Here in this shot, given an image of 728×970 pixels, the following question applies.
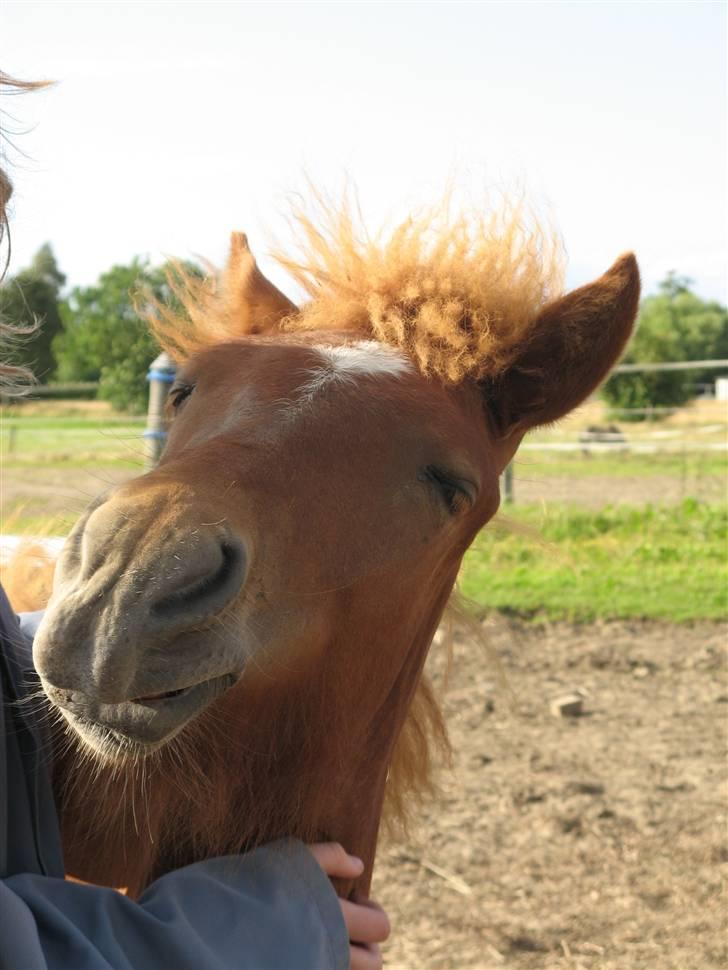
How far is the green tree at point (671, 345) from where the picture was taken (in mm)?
22438

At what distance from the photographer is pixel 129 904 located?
154 centimetres

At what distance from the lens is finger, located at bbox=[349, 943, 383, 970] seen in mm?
1838

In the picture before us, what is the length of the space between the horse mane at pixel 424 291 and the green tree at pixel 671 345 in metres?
3.60

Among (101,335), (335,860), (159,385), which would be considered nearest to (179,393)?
Result: (335,860)

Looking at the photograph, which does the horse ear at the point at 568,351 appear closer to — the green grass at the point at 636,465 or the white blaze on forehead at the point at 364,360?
the white blaze on forehead at the point at 364,360

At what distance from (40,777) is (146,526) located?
0.59m

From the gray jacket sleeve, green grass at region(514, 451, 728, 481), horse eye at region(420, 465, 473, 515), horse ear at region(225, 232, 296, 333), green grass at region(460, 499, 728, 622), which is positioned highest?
horse ear at region(225, 232, 296, 333)

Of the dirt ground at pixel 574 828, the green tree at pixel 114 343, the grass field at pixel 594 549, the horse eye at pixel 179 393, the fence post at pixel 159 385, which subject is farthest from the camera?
the grass field at pixel 594 549

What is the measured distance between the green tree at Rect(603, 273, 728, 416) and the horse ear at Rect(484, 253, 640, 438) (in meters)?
3.76

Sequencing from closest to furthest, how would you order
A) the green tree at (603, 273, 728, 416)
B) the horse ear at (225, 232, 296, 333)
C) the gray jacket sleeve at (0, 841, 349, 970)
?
the gray jacket sleeve at (0, 841, 349, 970) → the horse ear at (225, 232, 296, 333) → the green tree at (603, 273, 728, 416)

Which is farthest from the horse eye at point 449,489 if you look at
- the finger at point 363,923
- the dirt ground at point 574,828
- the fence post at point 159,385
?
the fence post at point 159,385

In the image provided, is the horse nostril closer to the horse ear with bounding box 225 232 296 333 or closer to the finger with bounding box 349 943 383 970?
the finger with bounding box 349 943 383 970

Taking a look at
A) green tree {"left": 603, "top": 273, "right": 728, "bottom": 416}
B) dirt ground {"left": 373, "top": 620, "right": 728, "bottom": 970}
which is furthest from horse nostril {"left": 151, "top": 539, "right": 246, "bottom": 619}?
green tree {"left": 603, "top": 273, "right": 728, "bottom": 416}

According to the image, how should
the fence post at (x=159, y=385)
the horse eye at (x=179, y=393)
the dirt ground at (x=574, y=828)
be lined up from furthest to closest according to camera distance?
the fence post at (x=159, y=385) < the dirt ground at (x=574, y=828) < the horse eye at (x=179, y=393)
